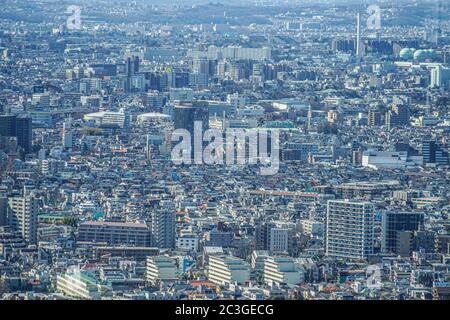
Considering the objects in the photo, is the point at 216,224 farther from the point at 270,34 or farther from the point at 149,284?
the point at 270,34

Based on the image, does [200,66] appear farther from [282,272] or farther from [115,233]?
[282,272]

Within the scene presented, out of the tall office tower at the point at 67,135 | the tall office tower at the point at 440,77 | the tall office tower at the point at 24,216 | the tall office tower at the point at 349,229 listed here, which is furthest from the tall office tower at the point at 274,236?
the tall office tower at the point at 440,77

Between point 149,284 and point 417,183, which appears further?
point 417,183

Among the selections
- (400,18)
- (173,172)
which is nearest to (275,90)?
(400,18)

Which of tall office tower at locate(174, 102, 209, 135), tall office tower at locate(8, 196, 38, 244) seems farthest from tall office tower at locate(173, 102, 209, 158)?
tall office tower at locate(8, 196, 38, 244)

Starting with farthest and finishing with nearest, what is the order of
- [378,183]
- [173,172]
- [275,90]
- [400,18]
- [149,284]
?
[275,90] → [400,18] → [173,172] → [378,183] → [149,284]

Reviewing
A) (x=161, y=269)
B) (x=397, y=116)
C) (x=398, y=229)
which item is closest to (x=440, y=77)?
(x=397, y=116)
